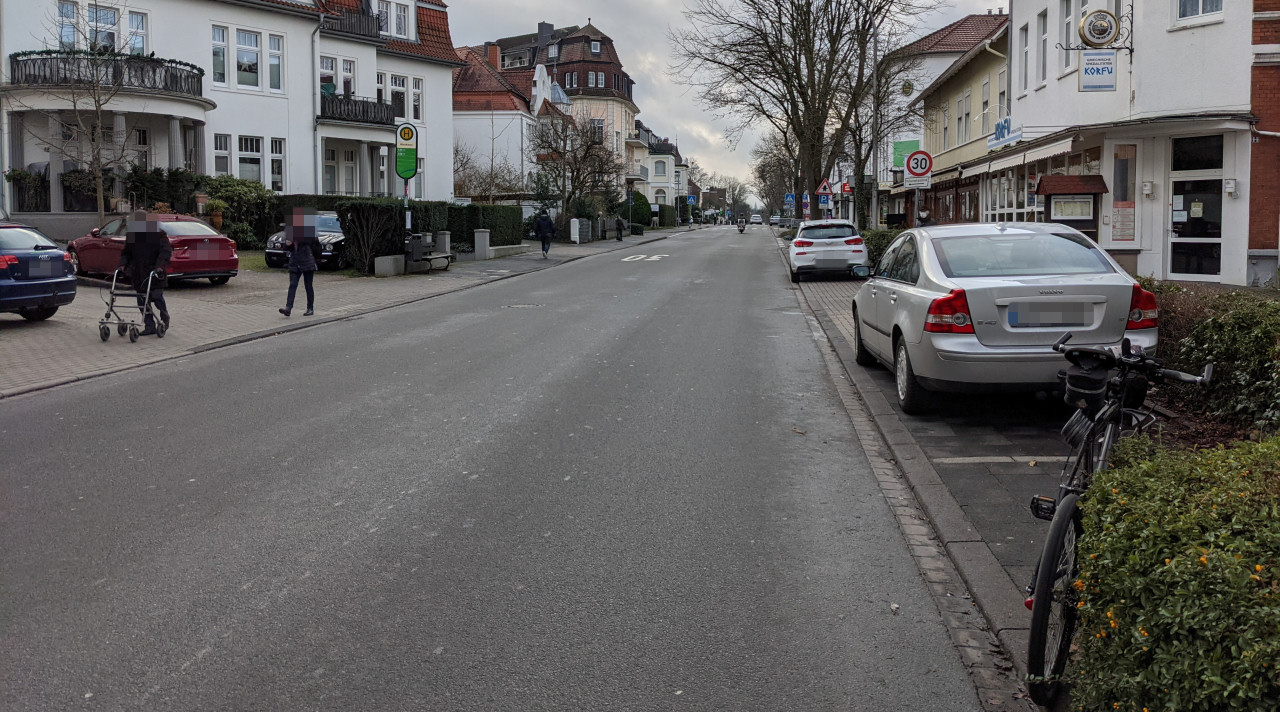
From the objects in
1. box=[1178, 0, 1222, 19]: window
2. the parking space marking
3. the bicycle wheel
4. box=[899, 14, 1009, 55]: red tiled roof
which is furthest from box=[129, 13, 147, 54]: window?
box=[899, 14, 1009, 55]: red tiled roof

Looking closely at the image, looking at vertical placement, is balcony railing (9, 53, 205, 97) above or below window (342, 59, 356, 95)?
below

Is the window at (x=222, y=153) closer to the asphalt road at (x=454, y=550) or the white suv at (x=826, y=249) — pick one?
the white suv at (x=826, y=249)

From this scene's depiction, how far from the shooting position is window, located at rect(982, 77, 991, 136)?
33.9m

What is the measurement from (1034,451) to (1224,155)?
48.3ft

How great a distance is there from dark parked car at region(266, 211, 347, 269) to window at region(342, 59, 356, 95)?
1721 centimetres

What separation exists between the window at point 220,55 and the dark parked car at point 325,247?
39.2ft

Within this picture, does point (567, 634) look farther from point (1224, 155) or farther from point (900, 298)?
point (1224, 155)

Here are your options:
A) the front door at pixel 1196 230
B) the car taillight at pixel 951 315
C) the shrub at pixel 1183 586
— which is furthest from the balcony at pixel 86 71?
the shrub at pixel 1183 586

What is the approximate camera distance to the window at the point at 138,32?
32.7m

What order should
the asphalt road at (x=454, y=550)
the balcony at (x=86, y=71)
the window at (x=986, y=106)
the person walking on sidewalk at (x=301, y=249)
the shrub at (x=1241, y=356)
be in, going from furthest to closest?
the window at (x=986, y=106) → the balcony at (x=86, y=71) → the person walking on sidewalk at (x=301, y=249) → the shrub at (x=1241, y=356) → the asphalt road at (x=454, y=550)

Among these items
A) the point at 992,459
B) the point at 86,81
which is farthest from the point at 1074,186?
the point at 86,81

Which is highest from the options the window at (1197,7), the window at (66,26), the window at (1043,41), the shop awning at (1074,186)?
the window at (66,26)

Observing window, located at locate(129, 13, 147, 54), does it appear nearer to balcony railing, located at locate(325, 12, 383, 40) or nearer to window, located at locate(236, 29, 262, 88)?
window, located at locate(236, 29, 262, 88)

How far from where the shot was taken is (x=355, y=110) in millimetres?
39688
